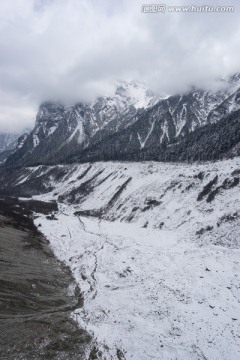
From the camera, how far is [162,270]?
37.6 m

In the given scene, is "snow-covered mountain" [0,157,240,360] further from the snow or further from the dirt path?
the dirt path

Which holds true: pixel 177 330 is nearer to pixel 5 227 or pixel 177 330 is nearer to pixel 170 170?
pixel 5 227

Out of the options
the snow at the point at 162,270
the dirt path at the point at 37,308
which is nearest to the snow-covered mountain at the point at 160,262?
the snow at the point at 162,270

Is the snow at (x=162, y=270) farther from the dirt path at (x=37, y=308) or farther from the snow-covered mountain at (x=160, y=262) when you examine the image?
the dirt path at (x=37, y=308)

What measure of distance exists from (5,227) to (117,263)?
84.5 ft

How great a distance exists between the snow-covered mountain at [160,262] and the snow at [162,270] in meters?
0.09

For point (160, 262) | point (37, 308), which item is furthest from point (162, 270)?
point (37, 308)

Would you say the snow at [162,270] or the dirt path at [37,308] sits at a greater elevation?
the snow at [162,270]

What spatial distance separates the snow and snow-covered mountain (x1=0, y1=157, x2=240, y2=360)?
0.29 ft

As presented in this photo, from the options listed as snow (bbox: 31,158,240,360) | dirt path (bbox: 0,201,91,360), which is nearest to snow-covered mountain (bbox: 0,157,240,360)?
snow (bbox: 31,158,240,360)

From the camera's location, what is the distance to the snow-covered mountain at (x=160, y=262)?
2427cm

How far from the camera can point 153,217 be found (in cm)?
6700

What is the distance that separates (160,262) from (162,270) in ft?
9.57

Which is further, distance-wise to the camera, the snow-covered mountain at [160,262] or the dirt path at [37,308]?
the snow-covered mountain at [160,262]
